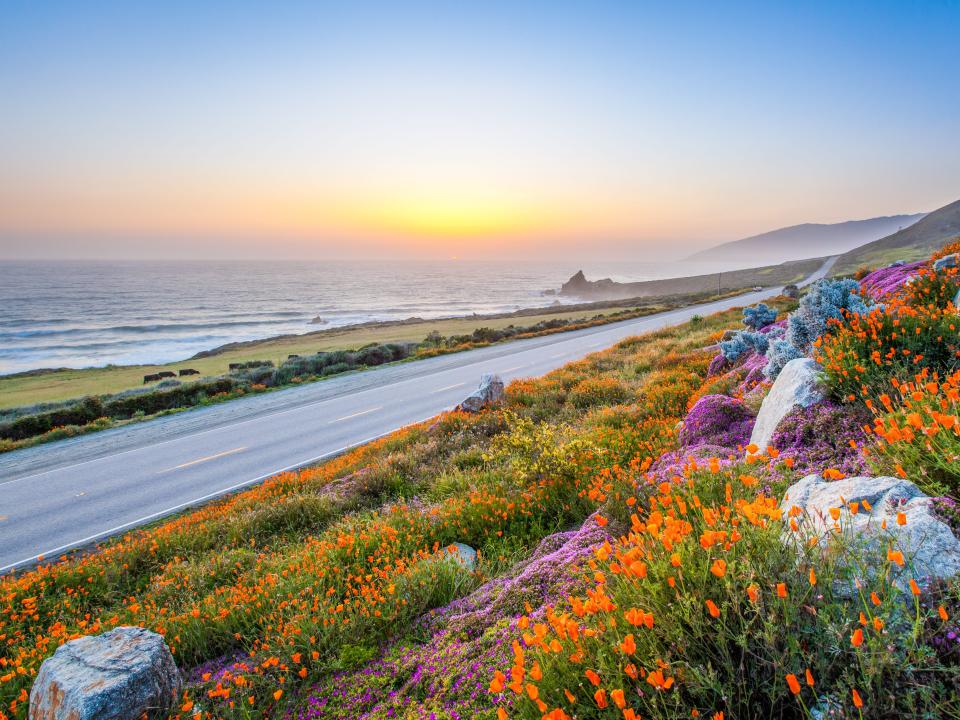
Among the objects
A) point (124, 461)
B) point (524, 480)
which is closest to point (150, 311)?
point (124, 461)

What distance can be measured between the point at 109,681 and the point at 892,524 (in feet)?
18.7

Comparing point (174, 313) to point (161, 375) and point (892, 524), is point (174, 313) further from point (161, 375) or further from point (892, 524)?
point (892, 524)

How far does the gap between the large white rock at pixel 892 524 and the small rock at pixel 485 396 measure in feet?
35.9

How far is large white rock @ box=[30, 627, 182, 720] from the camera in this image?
380cm

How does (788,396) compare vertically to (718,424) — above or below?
above

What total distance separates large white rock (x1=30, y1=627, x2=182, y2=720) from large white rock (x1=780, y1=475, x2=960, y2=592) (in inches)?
203

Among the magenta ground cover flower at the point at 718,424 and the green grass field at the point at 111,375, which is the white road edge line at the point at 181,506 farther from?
the green grass field at the point at 111,375

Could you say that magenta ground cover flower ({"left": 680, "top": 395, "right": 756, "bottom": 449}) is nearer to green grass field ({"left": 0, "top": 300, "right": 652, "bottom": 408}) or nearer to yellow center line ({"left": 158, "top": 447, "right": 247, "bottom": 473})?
yellow center line ({"left": 158, "top": 447, "right": 247, "bottom": 473})

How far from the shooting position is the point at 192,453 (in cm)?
1528

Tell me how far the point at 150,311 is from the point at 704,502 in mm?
120264

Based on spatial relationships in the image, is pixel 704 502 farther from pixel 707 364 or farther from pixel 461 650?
pixel 707 364

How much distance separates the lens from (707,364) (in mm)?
13555

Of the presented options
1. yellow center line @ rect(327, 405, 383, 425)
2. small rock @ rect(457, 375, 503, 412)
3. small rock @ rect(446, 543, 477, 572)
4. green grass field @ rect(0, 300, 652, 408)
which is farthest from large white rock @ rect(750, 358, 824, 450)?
green grass field @ rect(0, 300, 652, 408)

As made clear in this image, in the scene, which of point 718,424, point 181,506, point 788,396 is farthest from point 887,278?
point 181,506
